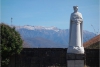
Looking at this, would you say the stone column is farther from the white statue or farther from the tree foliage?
the tree foliage

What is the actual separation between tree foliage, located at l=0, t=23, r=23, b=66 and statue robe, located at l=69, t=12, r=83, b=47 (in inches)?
127

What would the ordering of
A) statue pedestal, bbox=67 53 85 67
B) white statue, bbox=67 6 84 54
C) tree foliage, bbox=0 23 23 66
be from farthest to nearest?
tree foliage, bbox=0 23 23 66, white statue, bbox=67 6 84 54, statue pedestal, bbox=67 53 85 67

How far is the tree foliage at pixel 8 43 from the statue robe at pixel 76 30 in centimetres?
323

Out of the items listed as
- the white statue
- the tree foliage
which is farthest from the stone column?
the tree foliage

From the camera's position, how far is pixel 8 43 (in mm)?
13977

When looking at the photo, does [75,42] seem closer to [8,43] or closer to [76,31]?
[76,31]

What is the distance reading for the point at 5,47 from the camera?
1376cm

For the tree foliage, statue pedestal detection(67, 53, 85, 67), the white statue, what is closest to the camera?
statue pedestal detection(67, 53, 85, 67)

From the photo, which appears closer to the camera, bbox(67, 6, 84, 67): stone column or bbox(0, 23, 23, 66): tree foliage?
bbox(67, 6, 84, 67): stone column

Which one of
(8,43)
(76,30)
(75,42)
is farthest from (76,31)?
(8,43)

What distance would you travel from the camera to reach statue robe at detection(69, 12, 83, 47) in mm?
12211

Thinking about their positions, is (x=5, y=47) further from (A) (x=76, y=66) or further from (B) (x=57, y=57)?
(A) (x=76, y=66)

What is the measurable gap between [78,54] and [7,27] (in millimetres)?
4412

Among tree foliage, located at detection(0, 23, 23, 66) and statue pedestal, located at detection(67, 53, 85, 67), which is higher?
tree foliage, located at detection(0, 23, 23, 66)
